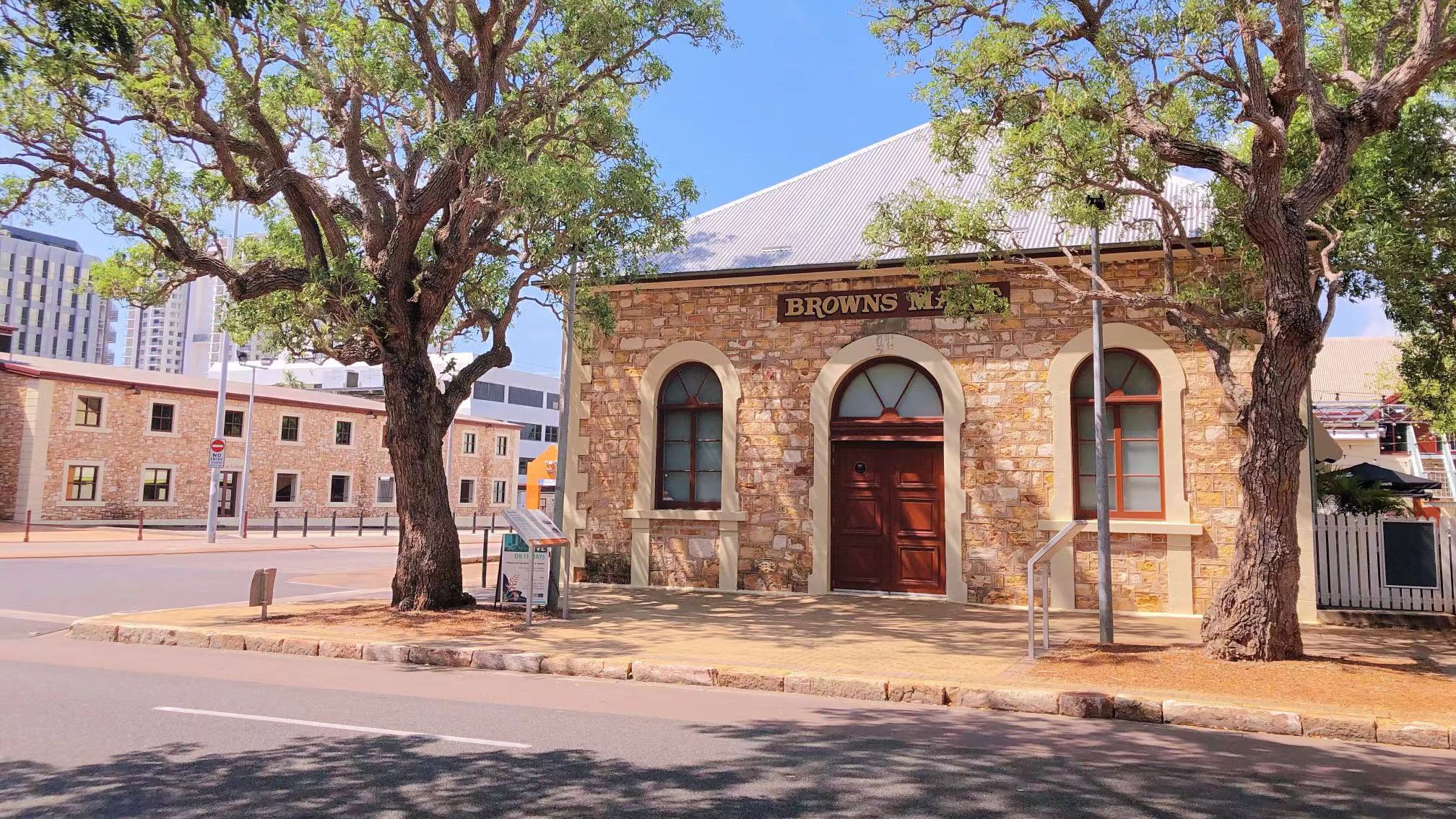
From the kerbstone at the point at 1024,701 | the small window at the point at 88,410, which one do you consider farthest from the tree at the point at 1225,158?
the small window at the point at 88,410

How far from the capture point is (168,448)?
34.3 meters

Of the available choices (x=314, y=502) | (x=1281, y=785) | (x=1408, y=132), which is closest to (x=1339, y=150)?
(x=1408, y=132)

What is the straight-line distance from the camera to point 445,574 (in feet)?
37.0

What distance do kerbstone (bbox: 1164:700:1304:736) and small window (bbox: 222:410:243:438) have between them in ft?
126

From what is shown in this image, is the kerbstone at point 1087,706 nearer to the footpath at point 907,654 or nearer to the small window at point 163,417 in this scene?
the footpath at point 907,654

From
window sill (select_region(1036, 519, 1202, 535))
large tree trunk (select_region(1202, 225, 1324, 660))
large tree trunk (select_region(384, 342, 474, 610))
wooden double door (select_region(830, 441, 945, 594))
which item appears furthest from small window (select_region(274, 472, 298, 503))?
large tree trunk (select_region(1202, 225, 1324, 660))

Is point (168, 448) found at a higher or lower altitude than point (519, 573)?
higher

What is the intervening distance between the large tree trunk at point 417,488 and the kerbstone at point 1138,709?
770cm

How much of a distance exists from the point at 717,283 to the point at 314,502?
106 feet

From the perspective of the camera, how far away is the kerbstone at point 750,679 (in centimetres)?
777

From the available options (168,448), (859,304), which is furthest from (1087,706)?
(168,448)

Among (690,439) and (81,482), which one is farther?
(81,482)

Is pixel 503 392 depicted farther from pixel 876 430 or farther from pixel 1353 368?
pixel 876 430

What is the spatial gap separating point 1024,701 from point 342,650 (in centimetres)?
662
